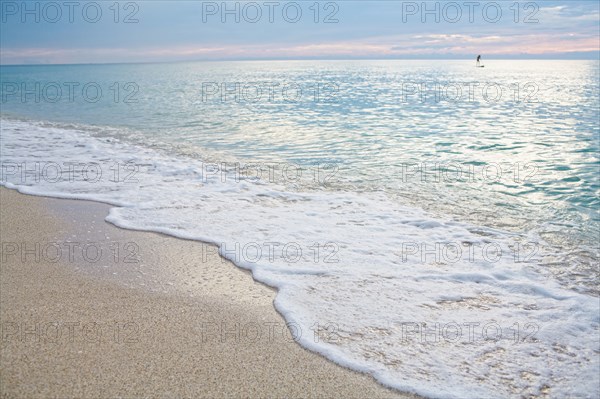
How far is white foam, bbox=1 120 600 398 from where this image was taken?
3.38 meters

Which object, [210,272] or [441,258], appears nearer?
[210,272]

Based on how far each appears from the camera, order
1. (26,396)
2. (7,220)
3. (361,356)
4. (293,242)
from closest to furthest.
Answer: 1. (26,396)
2. (361,356)
3. (293,242)
4. (7,220)

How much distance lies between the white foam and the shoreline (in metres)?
0.30

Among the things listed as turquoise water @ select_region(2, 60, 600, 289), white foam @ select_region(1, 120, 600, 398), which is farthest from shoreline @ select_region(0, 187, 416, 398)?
turquoise water @ select_region(2, 60, 600, 289)

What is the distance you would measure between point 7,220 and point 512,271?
6813 mm

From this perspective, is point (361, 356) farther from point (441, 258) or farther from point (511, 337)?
point (441, 258)

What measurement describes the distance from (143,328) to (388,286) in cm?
247

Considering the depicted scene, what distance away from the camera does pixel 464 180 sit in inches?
371

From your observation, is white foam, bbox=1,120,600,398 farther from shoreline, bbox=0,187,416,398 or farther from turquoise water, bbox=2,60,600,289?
turquoise water, bbox=2,60,600,289

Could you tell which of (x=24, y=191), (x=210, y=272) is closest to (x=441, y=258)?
(x=210, y=272)

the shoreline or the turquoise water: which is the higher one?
the turquoise water

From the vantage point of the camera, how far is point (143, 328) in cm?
369

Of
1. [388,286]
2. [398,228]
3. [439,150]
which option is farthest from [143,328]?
[439,150]

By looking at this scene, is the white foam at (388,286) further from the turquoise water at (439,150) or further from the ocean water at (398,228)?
the turquoise water at (439,150)
